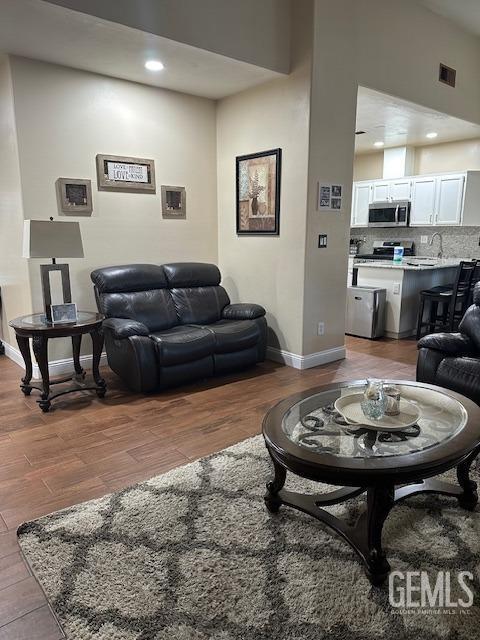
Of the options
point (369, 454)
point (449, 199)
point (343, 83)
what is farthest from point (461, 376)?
point (449, 199)

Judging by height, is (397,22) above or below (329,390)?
above

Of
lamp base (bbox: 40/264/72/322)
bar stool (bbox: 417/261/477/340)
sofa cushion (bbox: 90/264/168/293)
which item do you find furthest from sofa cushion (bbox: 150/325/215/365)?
bar stool (bbox: 417/261/477/340)

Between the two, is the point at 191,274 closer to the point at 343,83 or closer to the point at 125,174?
the point at 125,174

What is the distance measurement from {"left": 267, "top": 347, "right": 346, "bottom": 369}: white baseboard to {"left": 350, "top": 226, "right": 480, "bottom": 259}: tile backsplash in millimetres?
3332

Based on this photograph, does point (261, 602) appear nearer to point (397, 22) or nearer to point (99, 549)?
point (99, 549)

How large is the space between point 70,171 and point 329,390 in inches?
122

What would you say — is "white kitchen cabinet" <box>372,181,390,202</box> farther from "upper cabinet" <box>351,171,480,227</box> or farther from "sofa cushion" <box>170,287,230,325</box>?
"sofa cushion" <box>170,287,230,325</box>

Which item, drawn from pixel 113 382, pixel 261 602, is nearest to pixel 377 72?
pixel 113 382

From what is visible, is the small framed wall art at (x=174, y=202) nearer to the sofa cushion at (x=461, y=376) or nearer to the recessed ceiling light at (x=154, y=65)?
the recessed ceiling light at (x=154, y=65)

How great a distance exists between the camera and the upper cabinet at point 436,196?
6.32m

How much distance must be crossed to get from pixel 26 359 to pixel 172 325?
4.27 ft

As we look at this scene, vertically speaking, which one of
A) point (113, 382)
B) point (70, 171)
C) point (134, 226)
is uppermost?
point (70, 171)

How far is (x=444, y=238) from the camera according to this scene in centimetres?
695

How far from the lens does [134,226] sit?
4484 mm
